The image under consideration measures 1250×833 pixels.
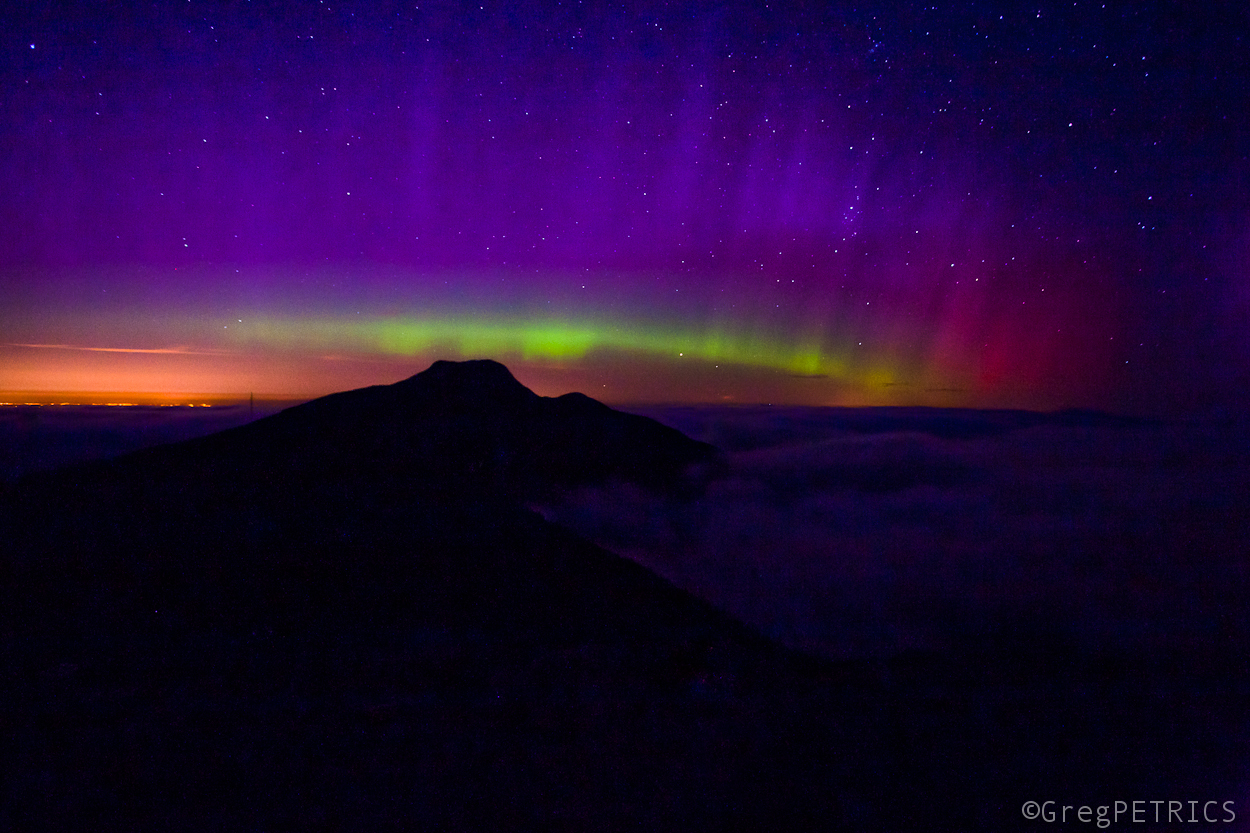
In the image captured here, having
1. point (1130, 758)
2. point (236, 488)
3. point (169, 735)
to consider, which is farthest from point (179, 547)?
point (1130, 758)

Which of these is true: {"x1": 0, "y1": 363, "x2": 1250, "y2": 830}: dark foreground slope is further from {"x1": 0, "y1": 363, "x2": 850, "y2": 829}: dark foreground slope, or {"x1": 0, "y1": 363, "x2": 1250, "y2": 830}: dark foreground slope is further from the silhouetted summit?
the silhouetted summit

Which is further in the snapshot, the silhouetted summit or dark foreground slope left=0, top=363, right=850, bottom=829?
the silhouetted summit

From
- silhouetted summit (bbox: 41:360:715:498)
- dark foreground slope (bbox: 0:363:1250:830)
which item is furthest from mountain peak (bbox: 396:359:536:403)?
dark foreground slope (bbox: 0:363:1250:830)

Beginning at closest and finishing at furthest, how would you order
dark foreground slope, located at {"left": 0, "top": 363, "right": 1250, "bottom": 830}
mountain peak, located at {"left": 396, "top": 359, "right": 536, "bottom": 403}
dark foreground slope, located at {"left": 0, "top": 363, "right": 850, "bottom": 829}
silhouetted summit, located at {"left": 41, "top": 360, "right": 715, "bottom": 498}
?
dark foreground slope, located at {"left": 0, "top": 363, "right": 850, "bottom": 829}, dark foreground slope, located at {"left": 0, "top": 363, "right": 1250, "bottom": 830}, silhouetted summit, located at {"left": 41, "top": 360, "right": 715, "bottom": 498}, mountain peak, located at {"left": 396, "top": 359, "right": 536, "bottom": 403}

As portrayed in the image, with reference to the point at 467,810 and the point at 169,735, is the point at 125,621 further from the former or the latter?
the point at 467,810

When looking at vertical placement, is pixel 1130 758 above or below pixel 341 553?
below

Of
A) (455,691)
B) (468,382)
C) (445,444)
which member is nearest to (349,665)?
(455,691)

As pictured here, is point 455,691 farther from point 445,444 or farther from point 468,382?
point 468,382

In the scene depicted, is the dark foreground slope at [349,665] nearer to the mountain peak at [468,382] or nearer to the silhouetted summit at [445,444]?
the silhouetted summit at [445,444]

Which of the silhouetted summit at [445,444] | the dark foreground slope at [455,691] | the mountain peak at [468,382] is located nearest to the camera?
the dark foreground slope at [455,691]

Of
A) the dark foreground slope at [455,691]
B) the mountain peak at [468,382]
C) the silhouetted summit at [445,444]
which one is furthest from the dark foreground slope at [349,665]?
the mountain peak at [468,382]

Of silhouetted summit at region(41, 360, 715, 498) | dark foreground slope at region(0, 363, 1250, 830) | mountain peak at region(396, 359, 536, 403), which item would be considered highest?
mountain peak at region(396, 359, 536, 403)
